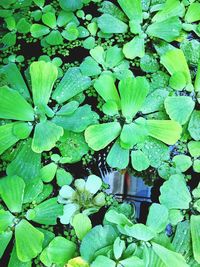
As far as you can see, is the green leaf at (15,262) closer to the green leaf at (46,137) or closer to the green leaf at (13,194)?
the green leaf at (13,194)

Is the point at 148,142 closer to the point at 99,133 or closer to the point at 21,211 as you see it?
the point at 99,133

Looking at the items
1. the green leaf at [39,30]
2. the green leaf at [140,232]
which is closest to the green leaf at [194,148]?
the green leaf at [140,232]

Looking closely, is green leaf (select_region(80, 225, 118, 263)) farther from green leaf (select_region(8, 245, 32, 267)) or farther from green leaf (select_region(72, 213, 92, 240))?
green leaf (select_region(8, 245, 32, 267))

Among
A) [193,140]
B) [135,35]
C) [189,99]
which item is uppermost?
[135,35]

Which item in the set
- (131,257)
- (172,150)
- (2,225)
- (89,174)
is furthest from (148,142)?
(2,225)

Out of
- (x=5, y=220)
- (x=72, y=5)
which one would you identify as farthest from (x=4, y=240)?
(x=72, y=5)

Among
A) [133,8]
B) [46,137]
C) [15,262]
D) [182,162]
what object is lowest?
[15,262]

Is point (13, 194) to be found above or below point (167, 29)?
below

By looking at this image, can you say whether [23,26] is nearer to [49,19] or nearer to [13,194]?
[49,19]
